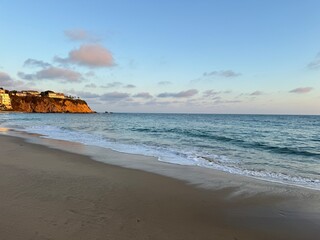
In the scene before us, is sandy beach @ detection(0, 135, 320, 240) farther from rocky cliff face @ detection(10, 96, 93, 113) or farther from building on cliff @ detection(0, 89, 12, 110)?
rocky cliff face @ detection(10, 96, 93, 113)

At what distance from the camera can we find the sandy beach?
4.46 m

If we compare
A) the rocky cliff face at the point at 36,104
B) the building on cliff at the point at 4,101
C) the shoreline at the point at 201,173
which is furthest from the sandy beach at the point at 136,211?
the rocky cliff face at the point at 36,104

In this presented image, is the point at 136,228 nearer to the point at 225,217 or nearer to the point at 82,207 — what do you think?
the point at 82,207

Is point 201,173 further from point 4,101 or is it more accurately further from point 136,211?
point 4,101

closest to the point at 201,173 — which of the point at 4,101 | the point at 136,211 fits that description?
the point at 136,211

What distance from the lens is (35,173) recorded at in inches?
335

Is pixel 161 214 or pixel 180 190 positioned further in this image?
pixel 180 190

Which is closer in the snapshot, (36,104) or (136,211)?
(136,211)

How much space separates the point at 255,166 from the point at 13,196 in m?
9.13

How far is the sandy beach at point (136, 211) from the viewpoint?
4465 mm

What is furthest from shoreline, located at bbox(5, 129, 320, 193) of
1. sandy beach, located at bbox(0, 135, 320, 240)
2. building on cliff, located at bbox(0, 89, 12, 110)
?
building on cliff, located at bbox(0, 89, 12, 110)

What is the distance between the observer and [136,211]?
215 inches

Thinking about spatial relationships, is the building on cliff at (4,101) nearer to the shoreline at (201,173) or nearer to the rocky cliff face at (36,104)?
the rocky cliff face at (36,104)

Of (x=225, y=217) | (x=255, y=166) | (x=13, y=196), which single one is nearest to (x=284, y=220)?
(x=225, y=217)
